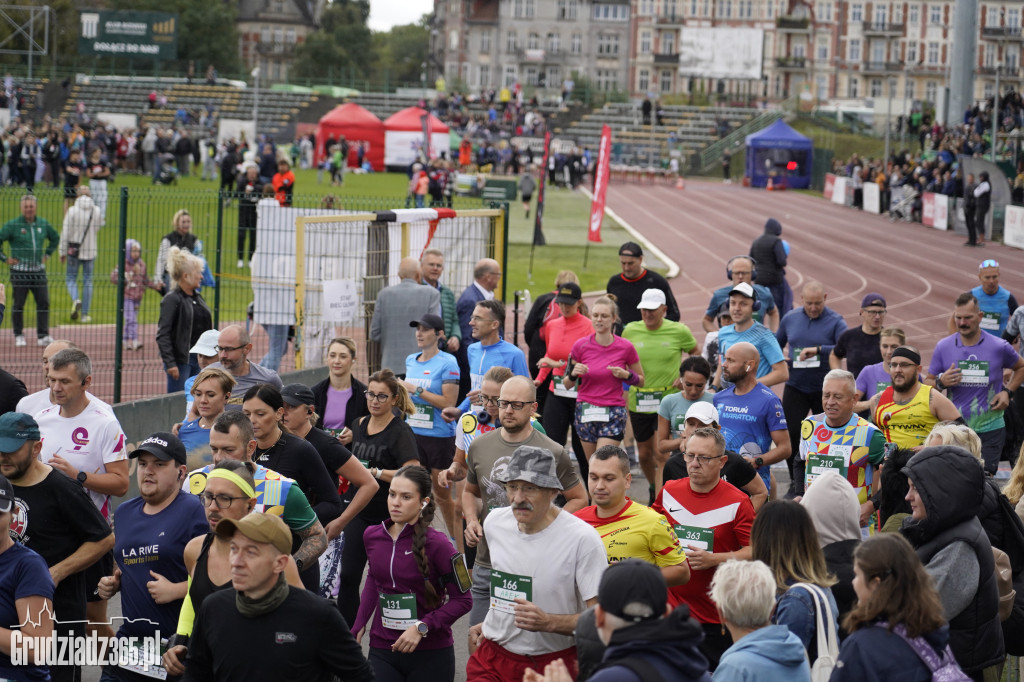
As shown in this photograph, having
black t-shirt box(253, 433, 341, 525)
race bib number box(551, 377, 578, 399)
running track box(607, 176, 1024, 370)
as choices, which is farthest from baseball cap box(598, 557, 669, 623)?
running track box(607, 176, 1024, 370)

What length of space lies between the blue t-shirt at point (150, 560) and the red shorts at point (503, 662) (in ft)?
4.69

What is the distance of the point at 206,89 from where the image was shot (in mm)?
75250

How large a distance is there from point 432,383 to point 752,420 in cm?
255

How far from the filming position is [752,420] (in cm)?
848

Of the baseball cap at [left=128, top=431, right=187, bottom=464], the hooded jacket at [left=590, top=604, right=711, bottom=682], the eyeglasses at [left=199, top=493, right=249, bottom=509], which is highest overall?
the baseball cap at [left=128, top=431, right=187, bottom=464]

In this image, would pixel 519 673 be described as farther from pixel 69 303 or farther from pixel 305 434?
pixel 69 303

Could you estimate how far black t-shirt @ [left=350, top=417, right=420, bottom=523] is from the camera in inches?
309

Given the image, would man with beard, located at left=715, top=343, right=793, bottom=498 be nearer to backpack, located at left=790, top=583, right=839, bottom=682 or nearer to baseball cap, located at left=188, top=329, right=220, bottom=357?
backpack, located at left=790, top=583, right=839, bottom=682

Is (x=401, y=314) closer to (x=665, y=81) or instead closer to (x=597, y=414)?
(x=597, y=414)

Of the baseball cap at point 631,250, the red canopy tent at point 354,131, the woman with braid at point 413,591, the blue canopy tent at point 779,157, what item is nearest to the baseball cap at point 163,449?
the woman with braid at point 413,591

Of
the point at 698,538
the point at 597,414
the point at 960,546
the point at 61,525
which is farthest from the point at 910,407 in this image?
the point at 61,525

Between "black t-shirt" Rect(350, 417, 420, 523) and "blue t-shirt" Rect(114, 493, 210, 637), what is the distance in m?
2.17

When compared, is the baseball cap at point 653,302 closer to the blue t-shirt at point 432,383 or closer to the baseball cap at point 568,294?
the baseball cap at point 568,294

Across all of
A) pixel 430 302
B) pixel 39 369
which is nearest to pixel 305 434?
pixel 430 302
